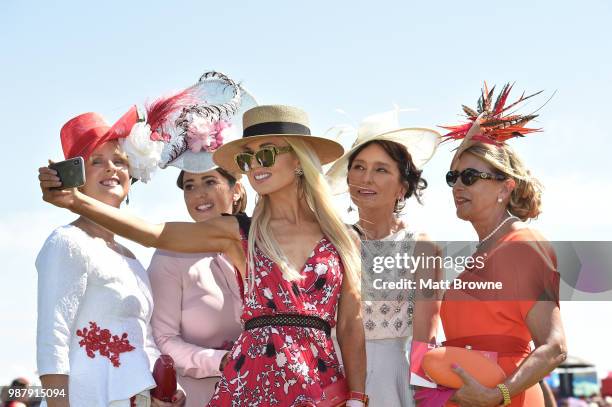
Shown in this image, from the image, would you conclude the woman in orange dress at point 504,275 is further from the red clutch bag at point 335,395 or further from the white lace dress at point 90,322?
the white lace dress at point 90,322

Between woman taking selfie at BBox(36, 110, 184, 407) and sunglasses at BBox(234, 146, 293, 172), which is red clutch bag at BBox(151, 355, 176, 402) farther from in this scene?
sunglasses at BBox(234, 146, 293, 172)

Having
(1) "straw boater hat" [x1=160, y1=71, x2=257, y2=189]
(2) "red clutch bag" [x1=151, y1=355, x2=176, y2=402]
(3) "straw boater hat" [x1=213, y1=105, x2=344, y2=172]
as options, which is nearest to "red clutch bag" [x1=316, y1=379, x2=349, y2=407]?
(2) "red clutch bag" [x1=151, y1=355, x2=176, y2=402]

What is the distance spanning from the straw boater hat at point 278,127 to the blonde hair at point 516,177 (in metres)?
1.02

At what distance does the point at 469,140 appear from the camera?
549cm

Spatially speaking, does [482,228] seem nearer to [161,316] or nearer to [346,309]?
[346,309]

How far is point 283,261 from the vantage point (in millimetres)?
4461

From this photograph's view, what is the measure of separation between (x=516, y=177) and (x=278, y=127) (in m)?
1.60

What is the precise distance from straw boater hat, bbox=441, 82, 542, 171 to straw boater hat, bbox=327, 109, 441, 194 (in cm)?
19

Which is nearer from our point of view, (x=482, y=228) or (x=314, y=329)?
(x=314, y=329)

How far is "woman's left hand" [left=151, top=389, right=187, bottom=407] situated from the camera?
497 centimetres

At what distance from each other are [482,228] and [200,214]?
1.96m

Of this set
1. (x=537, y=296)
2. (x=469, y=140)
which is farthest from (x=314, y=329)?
(x=469, y=140)

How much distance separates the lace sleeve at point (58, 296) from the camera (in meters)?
4.59

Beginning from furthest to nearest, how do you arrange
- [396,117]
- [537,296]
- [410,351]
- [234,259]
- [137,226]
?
[396,117], [410,351], [537,296], [234,259], [137,226]
